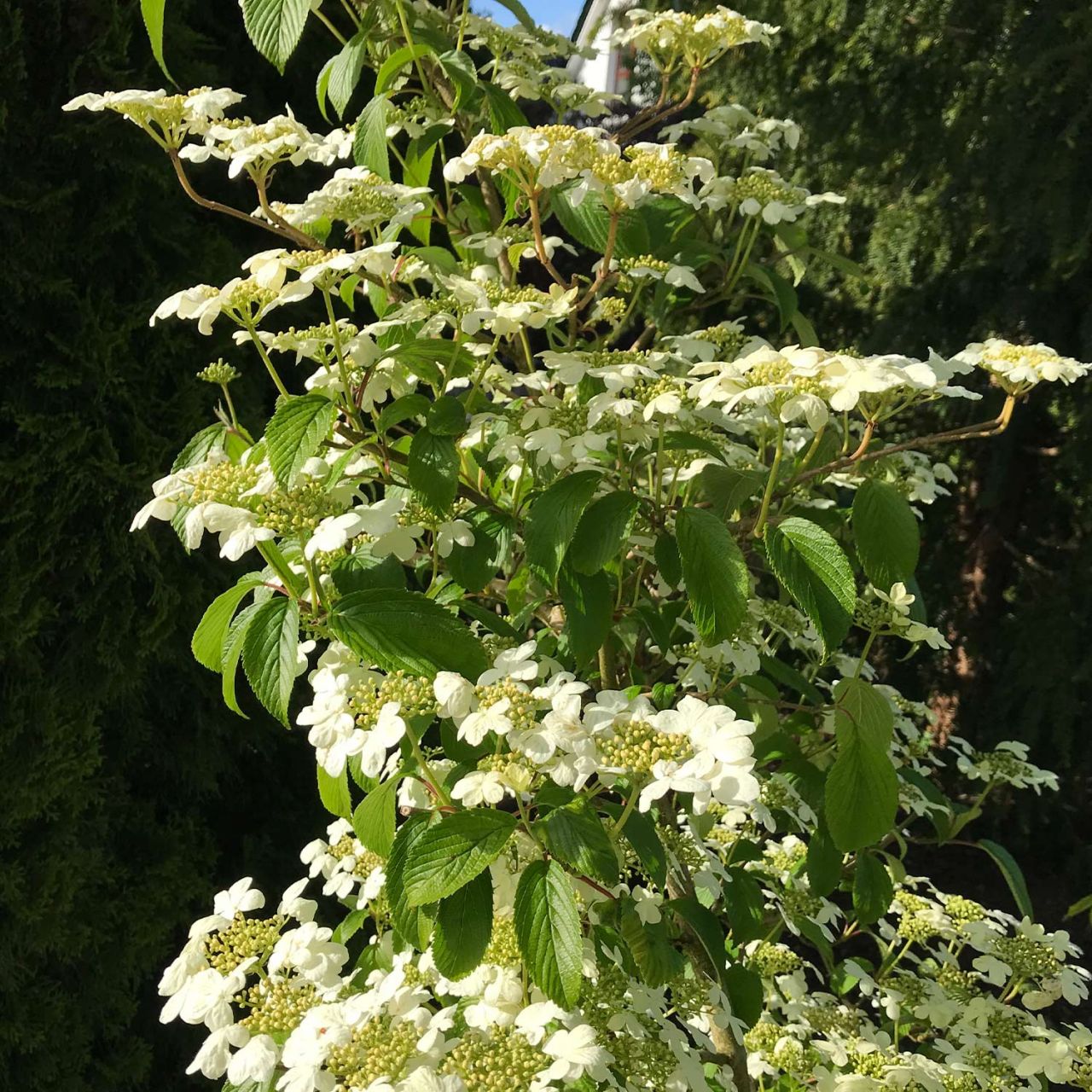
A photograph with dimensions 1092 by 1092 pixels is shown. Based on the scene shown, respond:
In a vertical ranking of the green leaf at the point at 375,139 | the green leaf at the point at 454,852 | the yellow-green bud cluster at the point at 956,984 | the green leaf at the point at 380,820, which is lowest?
the yellow-green bud cluster at the point at 956,984

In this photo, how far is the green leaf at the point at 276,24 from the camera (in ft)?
3.17

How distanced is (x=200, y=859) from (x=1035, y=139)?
9.32ft

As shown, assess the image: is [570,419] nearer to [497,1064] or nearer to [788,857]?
[497,1064]

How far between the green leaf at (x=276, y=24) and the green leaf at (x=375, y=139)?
0.16 m

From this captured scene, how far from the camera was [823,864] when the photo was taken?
1.18 meters

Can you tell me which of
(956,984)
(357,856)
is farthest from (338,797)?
(956,984)

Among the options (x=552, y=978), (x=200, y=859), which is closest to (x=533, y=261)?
(x=200, y=859)

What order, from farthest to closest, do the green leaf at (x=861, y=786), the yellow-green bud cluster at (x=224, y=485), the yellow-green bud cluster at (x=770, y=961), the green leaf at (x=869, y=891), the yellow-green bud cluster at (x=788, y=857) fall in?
1. the yellow-green bud cluster at (x=788, y=857)
2. the yellow-green bud cluster at (x=770, y=961)
3. the green leaf at (x=869, y=891)
4. the green leaf at (x=861, y=786)
5. the yellow-green bud cluster at (x=224, y=485)

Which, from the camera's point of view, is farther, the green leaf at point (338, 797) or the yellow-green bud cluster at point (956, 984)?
the yellow-green bud cluster at point (956, 984)

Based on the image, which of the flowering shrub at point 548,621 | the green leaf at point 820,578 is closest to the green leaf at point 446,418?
the flowering shrub at point 548,621

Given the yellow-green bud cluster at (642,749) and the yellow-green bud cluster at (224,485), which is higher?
the yellow-green bud cluster at (224,485)

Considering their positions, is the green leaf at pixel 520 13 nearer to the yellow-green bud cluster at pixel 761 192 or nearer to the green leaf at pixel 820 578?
the yellow-green bud cluster at pixel 761 192

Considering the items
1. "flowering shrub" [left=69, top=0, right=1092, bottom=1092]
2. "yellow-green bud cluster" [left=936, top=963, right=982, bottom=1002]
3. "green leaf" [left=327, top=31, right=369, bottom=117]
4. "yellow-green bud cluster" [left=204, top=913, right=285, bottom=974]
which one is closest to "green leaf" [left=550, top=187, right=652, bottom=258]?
"flowering shrub" [left=69, top=0, right=1092, bottom=1092]

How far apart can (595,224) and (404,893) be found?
0.76 metres
